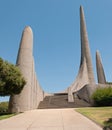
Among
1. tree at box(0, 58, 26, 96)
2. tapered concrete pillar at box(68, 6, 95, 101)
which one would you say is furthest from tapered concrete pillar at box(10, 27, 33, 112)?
tapered concrete pillar at box(68, 6, 95, 101)

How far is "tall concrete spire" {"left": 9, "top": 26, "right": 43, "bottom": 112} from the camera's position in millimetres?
24516

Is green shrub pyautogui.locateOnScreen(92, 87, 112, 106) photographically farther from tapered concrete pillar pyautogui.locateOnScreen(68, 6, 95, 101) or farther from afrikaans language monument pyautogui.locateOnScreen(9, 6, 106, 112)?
tapered concrete pillar pyautogui.locateOnScreen(68, 6, 95, 101)

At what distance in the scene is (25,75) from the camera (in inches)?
1025

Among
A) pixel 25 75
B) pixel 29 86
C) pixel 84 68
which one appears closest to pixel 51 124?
pixel 29 86

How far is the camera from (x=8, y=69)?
20.0m

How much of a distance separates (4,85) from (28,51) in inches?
388

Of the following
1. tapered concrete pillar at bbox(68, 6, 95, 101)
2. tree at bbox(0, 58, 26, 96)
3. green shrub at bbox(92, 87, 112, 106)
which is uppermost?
tapered concrete pillar at bbox(68, 6, 95, 101)

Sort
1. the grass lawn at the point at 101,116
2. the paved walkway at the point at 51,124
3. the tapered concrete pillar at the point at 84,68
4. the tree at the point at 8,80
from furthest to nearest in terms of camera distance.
Answer: the tapered concrete pillar at the point at 84,68, the tree at the point at 8,80, the grass lawn at the point at 101,116, the paved walkway at the point at 51,124

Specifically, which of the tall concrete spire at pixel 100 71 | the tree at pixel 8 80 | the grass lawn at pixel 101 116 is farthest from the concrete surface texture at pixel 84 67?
the grass lawn at pixel 101 116

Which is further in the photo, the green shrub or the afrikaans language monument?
the green shrub

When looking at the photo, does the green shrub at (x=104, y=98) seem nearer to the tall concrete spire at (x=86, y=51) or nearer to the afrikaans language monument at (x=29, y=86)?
the afrikaans language monument at (x=29, y=86)

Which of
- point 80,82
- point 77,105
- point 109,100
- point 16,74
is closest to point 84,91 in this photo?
point 77,105

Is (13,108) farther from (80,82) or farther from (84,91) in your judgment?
(80,82)

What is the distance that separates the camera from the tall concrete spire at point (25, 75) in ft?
80.4
